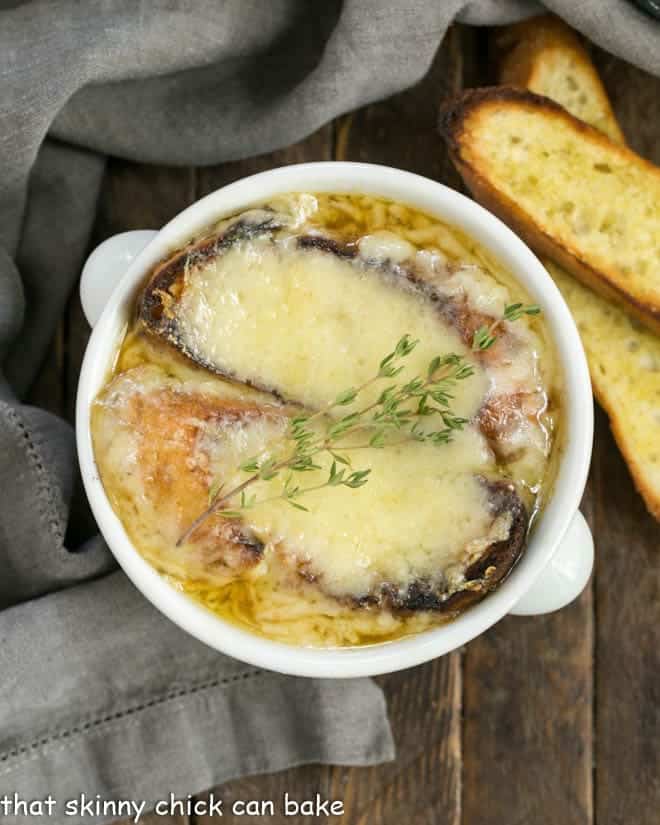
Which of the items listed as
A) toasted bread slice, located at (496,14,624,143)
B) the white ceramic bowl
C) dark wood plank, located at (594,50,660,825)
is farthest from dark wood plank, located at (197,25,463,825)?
the white ceramic bowl

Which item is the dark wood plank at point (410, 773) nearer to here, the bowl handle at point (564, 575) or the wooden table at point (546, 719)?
the wooden table at point (546, 719)

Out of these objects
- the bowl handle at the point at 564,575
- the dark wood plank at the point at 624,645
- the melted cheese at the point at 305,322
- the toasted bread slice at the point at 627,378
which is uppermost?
the melted cheese at the point at 305,322

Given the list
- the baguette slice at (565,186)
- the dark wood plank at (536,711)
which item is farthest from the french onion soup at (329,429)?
the dark wood plank at (536,711)

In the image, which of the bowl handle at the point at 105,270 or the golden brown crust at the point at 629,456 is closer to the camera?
the bowl handle at the point at 105,270

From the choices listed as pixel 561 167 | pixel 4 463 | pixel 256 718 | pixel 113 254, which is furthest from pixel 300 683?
pixel 561 167

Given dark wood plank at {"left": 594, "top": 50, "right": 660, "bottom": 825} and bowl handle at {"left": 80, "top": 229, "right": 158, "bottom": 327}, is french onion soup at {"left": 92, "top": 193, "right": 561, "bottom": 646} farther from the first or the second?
dark wood plank at {"left": 594, "top": 50, "right": 660, "bottom": 825}

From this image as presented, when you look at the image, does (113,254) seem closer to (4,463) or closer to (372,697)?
(4,463)
